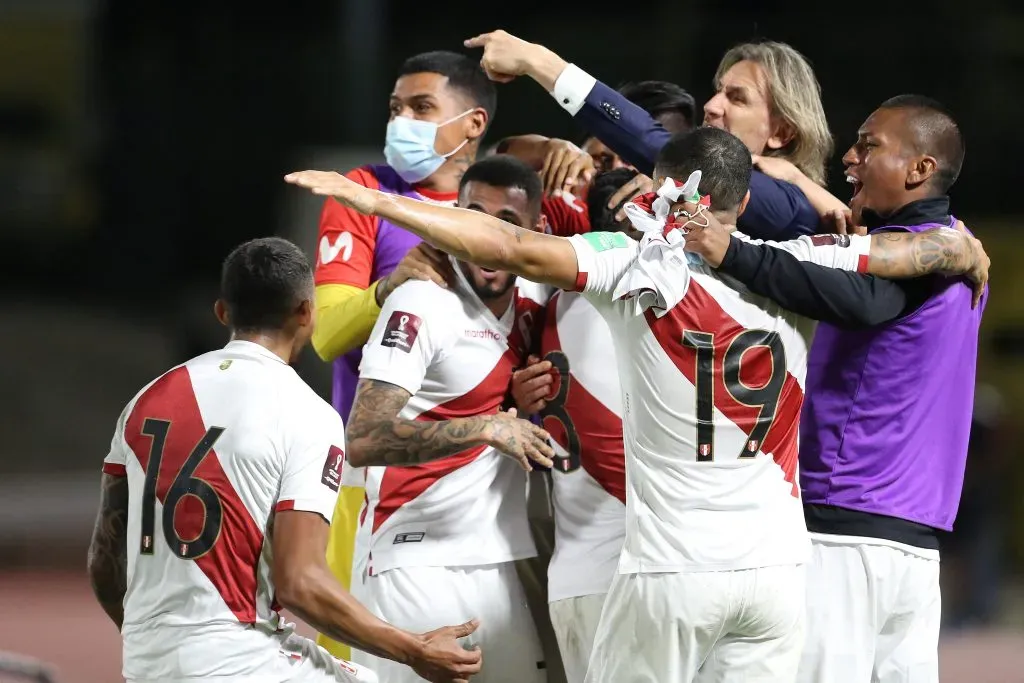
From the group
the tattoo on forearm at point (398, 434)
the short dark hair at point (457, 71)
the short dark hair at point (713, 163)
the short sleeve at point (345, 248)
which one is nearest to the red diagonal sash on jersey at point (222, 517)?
the tattoo on forearm at point (398, 434)

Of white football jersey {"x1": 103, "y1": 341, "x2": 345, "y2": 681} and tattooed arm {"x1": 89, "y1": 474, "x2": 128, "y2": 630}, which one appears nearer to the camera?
white football jersey {"x1": 103, "y1": 341, "x2": 345, "y2": 681}

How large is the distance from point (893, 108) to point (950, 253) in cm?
58

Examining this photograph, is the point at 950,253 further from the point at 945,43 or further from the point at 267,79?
the point at 267,79

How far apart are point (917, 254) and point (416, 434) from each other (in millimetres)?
1467

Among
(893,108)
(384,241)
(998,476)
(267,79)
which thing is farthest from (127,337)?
(893,108)

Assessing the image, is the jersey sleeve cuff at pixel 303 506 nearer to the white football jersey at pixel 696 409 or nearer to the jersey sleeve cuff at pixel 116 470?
the jersey sleeve cuff at pixel 116 470

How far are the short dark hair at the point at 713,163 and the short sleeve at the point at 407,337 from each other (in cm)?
78

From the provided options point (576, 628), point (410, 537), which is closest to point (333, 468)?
point (410, 537)

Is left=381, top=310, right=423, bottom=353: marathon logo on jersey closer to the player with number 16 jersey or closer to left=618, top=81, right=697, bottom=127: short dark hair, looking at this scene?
the player with number 16 jersey

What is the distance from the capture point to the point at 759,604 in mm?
3697

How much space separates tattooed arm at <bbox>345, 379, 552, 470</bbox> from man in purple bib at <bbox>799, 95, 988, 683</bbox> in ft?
2.74

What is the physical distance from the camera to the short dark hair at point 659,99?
534cm

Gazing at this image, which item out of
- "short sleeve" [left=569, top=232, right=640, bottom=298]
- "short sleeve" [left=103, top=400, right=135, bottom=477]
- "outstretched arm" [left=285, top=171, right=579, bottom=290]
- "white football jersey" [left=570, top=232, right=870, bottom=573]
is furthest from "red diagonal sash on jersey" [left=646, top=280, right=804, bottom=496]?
"short sleeve" [left=103, top=400, right=135, bottom=477]

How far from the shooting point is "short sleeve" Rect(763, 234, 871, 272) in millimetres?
3869
